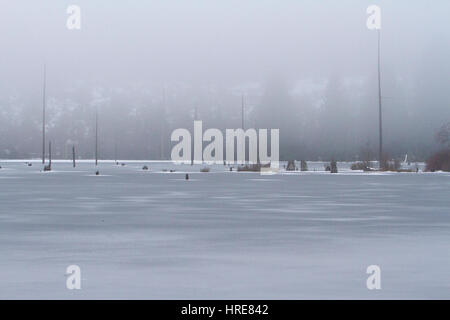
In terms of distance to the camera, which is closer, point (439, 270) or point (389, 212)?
point (439, 270)

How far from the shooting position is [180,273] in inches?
390

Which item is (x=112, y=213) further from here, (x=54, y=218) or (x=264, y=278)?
(x=264, y=278)

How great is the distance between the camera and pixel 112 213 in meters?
19.4

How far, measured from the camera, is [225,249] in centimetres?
1234

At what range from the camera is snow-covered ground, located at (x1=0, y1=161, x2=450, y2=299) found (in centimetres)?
886

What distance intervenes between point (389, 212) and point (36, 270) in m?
11.3

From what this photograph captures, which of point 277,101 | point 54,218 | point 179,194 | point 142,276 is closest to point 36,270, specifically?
point 142,276

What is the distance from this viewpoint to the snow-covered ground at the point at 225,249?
8859 millimetres

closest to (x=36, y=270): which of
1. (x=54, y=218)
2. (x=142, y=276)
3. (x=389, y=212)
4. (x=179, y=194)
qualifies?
(x=142, y=276)

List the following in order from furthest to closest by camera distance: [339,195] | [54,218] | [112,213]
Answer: [339,195]
[112,213]
[54,218]

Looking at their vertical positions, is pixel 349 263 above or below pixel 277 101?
below
